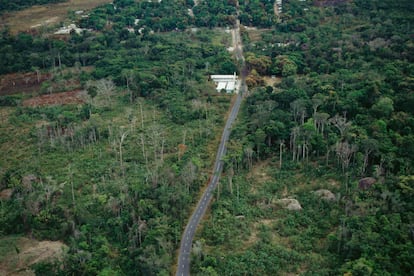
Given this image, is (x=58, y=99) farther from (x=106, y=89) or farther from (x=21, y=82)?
(x=21, y=82)

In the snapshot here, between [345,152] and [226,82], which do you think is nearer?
[345,152]

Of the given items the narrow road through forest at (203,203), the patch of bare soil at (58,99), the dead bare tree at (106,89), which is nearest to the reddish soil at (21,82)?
the patch of bare soil at (58,99)

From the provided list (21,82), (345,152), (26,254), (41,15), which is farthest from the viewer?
(41,15)

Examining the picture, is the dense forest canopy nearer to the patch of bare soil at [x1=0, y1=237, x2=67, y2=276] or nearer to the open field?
the patch of bare soil at [x1=0, y1=237, x2=67, y2=276]

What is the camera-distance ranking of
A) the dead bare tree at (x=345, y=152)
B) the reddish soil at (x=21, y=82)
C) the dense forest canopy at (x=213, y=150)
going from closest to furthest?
the dense forest canopy at (x=213, y=150) < the dead bare tree at (x=345, y=152) < the reddish soil at (x=21, y=82)

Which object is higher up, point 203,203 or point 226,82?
point 226,82

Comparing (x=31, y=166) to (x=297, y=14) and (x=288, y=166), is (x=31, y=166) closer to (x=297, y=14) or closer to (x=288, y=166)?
(x=288, y=166)

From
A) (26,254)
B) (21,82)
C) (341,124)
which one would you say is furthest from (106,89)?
(341,124)

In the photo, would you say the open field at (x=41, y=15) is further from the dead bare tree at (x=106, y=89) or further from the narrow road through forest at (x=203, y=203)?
the narrow road through forest at (x=203, y=203)
